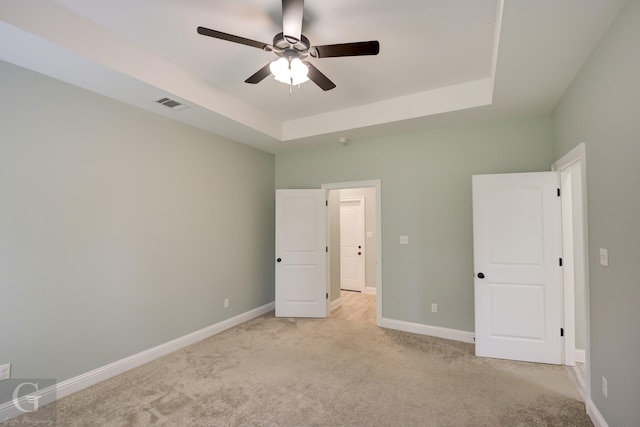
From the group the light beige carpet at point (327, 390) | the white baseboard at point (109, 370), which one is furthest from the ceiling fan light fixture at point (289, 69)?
the white baseboard at point (109, 370)

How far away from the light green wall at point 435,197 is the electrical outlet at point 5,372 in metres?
3.74

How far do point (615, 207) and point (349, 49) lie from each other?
194 cm

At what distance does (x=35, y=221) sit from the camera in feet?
7.68

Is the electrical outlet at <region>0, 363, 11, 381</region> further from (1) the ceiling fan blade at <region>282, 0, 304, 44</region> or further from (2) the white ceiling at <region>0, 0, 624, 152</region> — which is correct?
(1) the ceiling fan blade at <region>282, 0, 304, 44</region>

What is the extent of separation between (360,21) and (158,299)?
131 inches

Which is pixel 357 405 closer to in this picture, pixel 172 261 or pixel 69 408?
pixel 69 408

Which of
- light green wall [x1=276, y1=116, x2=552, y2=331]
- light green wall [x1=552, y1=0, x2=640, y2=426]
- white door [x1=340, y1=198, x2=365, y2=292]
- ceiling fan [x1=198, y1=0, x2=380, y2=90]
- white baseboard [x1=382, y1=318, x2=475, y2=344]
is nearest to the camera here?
light green wall [x1=552, y1=0, x2=640, y2=426]

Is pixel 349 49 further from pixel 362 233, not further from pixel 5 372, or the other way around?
pixel 362 233

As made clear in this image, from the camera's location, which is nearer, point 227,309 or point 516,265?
point 516,265

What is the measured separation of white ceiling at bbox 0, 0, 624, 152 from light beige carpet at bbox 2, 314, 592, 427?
8.70ft

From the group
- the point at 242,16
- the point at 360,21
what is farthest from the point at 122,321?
the point at 360,21

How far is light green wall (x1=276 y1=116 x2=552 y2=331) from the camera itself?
3.44 meters

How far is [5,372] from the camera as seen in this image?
85.4 inches
